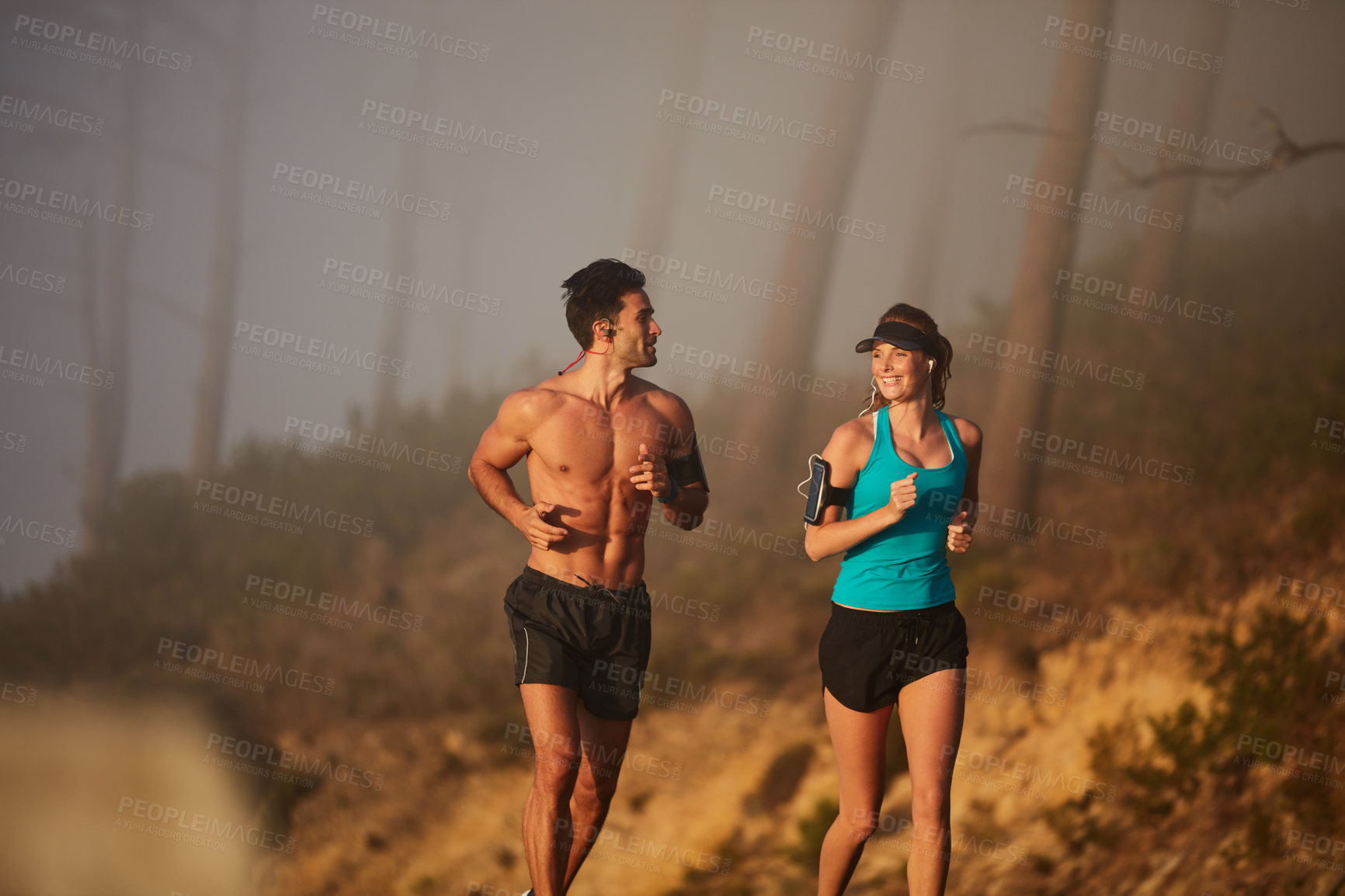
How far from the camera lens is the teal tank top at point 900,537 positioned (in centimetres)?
345

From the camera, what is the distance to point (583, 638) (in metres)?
3.64

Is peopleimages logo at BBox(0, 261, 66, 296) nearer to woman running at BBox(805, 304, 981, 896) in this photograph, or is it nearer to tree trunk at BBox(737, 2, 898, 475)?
tree trunk at BBox(737, 2, 898, 475)

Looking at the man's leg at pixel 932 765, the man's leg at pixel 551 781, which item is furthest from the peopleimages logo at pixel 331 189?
the man's leg at pixel 932 765

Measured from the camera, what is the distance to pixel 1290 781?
654cm

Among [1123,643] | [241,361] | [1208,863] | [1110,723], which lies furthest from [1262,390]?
[241,361]

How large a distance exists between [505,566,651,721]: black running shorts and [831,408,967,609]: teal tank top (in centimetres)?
97

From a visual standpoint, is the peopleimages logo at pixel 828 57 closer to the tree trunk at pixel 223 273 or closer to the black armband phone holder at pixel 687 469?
the tree trunk at pixel 223 273

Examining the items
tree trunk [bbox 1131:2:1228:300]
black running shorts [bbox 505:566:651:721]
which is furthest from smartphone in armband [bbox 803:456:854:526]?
tree trunk [bbox 1131:2:1228:300]

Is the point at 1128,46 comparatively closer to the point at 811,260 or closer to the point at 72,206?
the point at 811,260

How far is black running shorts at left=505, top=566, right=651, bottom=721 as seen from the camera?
3.60m

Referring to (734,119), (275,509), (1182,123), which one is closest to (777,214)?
(734,119)

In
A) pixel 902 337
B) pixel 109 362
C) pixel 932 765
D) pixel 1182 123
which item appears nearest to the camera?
pixel 932 765

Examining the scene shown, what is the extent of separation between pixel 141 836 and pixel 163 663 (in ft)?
4.93

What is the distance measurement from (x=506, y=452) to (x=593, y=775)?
153cm
